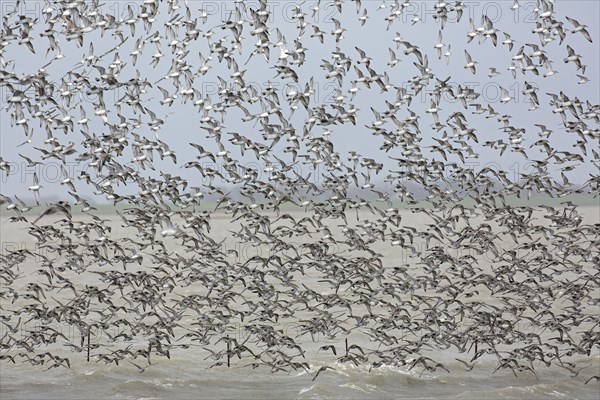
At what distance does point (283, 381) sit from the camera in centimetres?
2778

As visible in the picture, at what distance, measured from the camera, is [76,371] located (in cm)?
2817

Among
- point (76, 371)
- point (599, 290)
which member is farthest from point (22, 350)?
point (599, 290)

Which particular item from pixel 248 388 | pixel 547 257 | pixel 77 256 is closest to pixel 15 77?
pixel 77 256

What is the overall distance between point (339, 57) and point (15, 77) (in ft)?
32.5

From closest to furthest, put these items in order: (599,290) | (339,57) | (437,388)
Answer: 1. (437,388)
2. (339,57)
3. (599,290)

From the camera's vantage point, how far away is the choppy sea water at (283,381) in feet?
86.6

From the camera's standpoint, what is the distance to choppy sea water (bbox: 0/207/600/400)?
26.4m

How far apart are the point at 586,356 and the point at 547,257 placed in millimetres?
3327

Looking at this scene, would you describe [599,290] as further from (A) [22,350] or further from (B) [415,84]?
(A) [22,350]

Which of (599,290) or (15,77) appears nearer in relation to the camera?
(15,77)

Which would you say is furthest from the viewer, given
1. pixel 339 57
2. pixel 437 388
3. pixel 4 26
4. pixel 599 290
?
pixel 599 290

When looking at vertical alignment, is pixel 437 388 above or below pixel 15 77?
below

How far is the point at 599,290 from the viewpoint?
135ft

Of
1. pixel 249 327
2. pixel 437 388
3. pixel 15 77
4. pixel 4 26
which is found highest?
pixel 4 26
